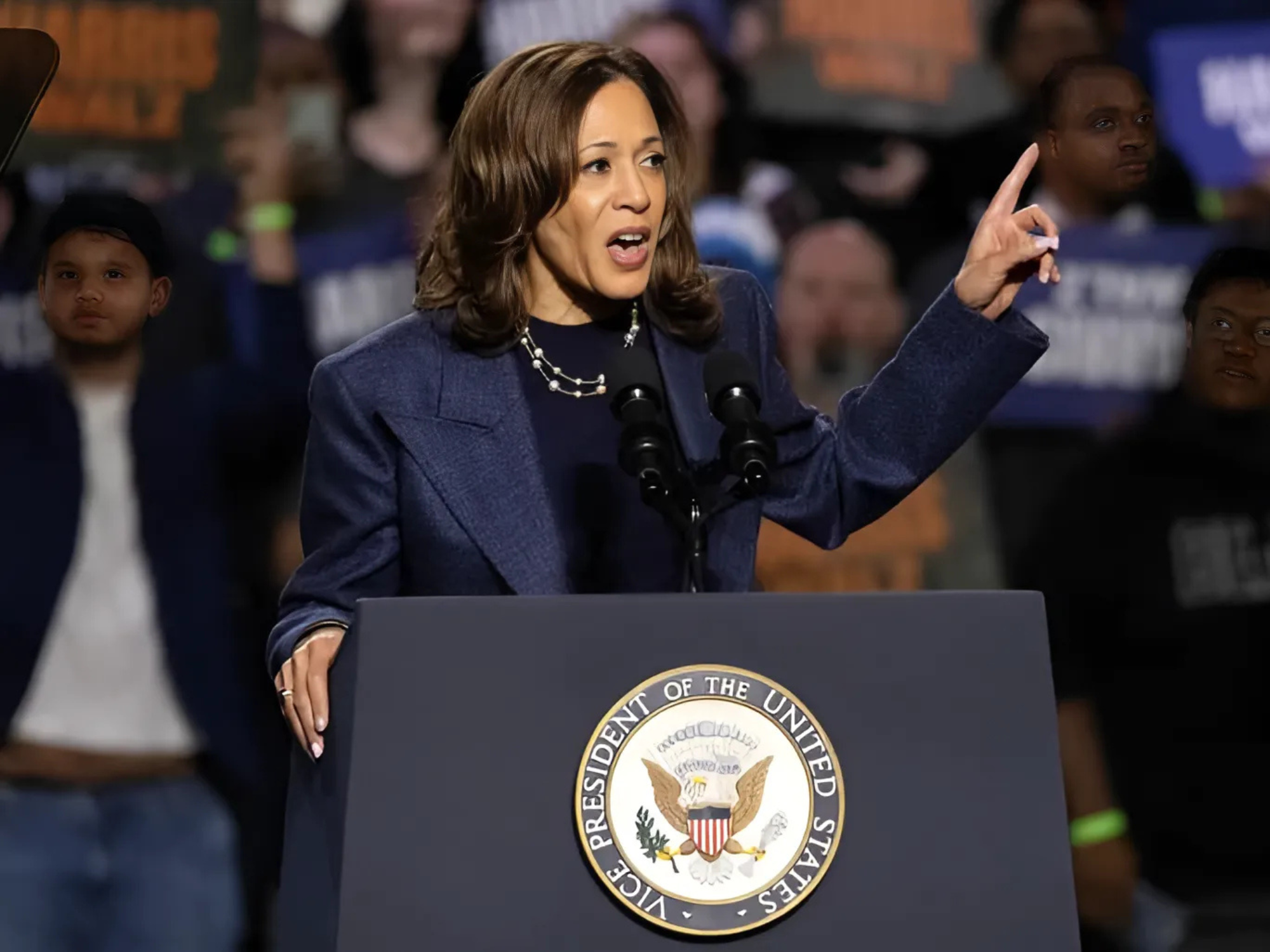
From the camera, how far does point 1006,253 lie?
172 cm

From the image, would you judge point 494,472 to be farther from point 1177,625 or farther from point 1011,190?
point 1177,625

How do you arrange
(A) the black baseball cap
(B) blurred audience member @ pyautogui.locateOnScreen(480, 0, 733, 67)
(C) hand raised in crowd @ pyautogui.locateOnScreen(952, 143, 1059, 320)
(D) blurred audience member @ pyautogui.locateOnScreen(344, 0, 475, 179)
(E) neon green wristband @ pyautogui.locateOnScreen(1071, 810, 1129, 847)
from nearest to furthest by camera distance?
1. (C) hand raised in crowd @ pyautogui.locateOnScreen(952, 143, 1059, 320)
2. (A) the black baseball cap
3. (E) neon green wristband @ pyautogui.locateOnScreen(1071, 810, 1129, 847)
4. (D) blurred audience member @ pyautogui.locateOnScreen(344, 0, 475, 179)
5. (B) blurred audience member @ pyautogui.locateOnScreen(480, 0, 733, 67)

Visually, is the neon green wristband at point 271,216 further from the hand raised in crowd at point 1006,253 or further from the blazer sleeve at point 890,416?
the hand raised in crowd at point 1006,253

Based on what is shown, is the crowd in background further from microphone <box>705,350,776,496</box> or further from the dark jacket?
microphone <box>705,350,776,496</box>

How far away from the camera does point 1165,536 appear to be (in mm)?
3352

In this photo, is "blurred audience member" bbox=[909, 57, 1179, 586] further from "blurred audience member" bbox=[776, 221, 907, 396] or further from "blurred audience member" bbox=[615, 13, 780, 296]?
"blurred audience member" bbox=[615, 13, 780, 296]

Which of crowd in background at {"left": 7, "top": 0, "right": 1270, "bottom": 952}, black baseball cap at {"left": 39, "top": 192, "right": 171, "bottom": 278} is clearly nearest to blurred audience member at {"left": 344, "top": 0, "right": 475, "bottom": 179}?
crowd in background at {"left": 7, "top": 0, "right": 1270, "bottom": 952}

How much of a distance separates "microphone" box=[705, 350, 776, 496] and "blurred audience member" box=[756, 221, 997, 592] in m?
2.04

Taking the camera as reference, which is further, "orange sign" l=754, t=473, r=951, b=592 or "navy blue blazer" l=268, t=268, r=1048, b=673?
"orange sign" l=754, t=473, r=951, b=592

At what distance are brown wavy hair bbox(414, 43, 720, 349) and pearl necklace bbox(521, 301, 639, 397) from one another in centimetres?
2

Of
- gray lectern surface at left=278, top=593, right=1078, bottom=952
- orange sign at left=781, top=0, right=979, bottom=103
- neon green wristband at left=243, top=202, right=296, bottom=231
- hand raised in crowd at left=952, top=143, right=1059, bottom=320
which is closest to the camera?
gray lectern surface at left=278, top=593, right=1078, bottom=952

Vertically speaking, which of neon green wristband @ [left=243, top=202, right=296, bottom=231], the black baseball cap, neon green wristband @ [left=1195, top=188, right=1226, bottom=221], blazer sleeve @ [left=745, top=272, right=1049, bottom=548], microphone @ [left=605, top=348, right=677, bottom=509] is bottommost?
microphone @ [left=605, top=348, right=677, bottom=509]

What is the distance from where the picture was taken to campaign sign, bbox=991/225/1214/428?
138 inches

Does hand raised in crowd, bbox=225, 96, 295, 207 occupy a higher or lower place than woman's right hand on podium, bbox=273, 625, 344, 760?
higher
